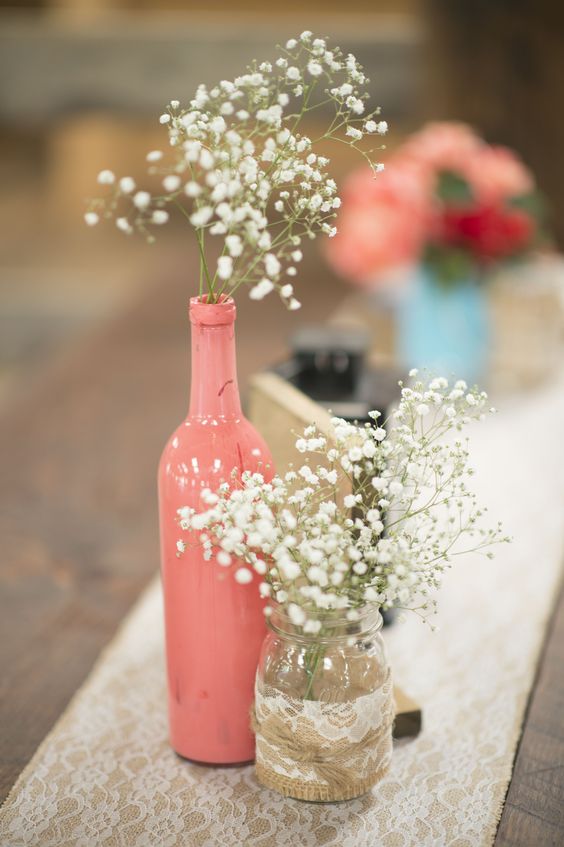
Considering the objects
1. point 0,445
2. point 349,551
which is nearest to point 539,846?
point 349,551

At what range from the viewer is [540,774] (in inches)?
27.6

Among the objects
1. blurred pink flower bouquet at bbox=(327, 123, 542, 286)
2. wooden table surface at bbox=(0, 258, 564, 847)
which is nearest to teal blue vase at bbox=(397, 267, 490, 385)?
blurred pink flower bouquet at bbox=(327, 123, 542, 286)

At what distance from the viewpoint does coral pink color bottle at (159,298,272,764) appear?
0.65 meters

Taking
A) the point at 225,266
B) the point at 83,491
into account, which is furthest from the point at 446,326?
the point at 225,266

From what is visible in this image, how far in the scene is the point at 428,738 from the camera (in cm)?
76

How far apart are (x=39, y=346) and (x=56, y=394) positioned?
4.66 ft

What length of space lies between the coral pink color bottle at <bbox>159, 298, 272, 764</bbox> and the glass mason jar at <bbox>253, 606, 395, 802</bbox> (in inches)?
1.8

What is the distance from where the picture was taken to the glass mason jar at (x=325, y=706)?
0.62 meters

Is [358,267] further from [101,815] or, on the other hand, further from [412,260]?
[101,815]

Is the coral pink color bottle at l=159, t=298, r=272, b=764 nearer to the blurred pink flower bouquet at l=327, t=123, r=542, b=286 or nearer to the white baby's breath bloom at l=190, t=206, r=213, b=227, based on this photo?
the white baby's breath bloom at l=190, t=206, r=213, b=227

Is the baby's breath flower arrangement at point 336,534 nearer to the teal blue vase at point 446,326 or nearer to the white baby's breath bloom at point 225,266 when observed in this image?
the white baby's breath bloom at point 225,266

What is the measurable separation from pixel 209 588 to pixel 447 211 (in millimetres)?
986

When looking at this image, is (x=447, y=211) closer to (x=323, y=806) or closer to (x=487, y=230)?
(x=487, y=230)

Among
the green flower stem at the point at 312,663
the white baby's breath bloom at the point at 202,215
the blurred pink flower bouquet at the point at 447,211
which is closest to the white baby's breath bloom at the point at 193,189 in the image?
the white baby's breath bloom at the point at 202,215
